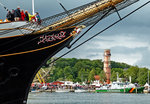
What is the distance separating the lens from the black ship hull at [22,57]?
1634cm

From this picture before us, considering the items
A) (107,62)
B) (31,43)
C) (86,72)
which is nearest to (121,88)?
(107,62)

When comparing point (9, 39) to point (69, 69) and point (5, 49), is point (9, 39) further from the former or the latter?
point (69, 69)

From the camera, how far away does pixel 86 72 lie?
6019 inches

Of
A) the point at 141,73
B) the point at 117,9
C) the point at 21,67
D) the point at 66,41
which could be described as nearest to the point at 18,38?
the point at 21,67

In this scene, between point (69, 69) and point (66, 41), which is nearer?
point (66, 41)

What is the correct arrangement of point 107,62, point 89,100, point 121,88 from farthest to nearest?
point 107,62
point 121,88
point 89,100

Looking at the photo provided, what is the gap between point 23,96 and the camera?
17.4 meters

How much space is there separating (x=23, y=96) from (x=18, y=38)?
3.04 m

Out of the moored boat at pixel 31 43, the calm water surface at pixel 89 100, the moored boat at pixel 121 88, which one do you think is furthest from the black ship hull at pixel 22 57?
the moored boat at pixel 121 88

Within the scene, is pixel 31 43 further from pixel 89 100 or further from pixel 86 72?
pixel 86 72

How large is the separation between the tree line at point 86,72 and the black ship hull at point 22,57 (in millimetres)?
101228

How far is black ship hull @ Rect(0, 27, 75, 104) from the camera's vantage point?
16.3 m

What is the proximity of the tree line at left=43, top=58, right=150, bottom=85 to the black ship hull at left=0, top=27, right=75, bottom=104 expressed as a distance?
332 feet

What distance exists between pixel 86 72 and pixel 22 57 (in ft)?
448
